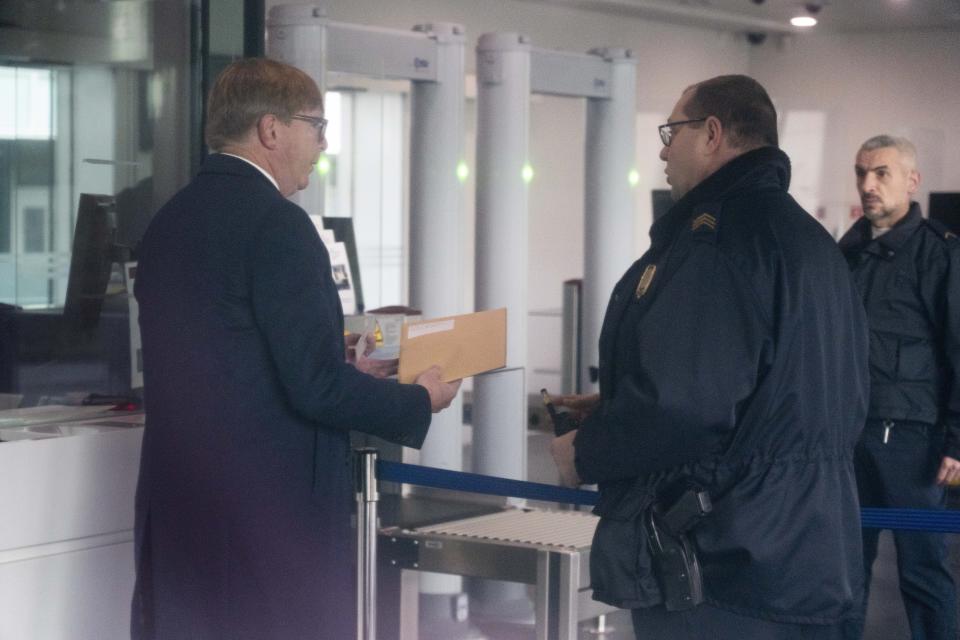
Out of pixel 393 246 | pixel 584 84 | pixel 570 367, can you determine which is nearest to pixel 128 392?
pixel 584 84

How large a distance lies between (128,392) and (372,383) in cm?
139

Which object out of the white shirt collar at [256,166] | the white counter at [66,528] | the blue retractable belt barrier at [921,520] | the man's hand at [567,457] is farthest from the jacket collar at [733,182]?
the white counter at [66,528]

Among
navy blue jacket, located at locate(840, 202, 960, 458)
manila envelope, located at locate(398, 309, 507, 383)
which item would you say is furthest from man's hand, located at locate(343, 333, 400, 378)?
navy blue jacket, located at locate(840, 202, 960, 458)

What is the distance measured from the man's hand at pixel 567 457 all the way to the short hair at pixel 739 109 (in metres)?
0.56

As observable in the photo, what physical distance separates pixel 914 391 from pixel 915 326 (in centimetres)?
18

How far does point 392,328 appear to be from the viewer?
384 cm

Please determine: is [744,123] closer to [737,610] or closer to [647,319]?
[647,319]

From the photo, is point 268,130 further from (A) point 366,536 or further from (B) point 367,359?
(A) point 366,536

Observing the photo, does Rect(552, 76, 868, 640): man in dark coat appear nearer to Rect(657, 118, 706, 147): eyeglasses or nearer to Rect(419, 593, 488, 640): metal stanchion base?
Rect(657, 118, 706, 147): eyeglasses

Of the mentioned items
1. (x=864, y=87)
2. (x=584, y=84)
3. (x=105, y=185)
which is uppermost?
(x=864, y=87)

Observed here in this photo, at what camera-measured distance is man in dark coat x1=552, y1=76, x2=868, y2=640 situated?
2.07 metres

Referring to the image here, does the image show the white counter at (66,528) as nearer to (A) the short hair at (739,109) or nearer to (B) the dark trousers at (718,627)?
(B) the dark trousers at (718,627)

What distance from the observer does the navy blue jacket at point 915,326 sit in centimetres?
380

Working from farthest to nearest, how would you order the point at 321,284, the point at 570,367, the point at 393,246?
the point at 393,246
the point at 570,367
the point at 321,284
